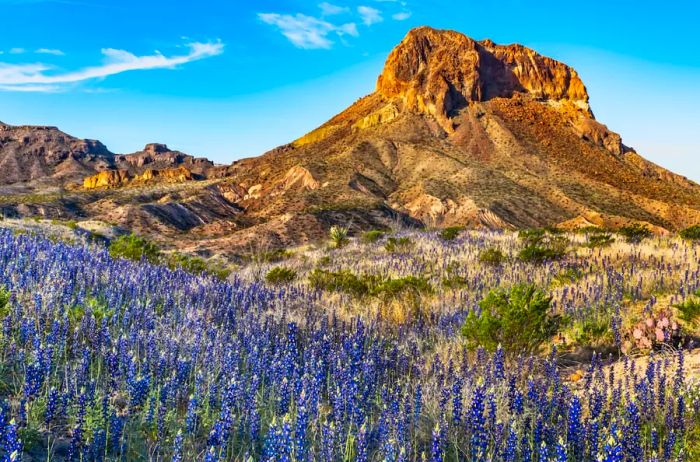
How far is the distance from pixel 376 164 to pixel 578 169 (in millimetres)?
25999

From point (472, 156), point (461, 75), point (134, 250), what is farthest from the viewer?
point (461, 75)

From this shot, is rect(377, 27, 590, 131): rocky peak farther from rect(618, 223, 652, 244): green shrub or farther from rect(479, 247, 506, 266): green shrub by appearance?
rect(479, 247, 506, 266): green shrub

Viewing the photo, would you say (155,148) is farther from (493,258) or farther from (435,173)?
(493,258)

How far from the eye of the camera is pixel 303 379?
425 cm

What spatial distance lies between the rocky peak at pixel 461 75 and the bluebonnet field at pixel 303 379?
70472 millimetres

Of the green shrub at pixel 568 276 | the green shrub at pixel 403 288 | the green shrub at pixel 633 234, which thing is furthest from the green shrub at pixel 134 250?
the green shrub at pixel 633 234

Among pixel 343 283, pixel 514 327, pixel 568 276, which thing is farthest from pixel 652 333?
pixel 343 283

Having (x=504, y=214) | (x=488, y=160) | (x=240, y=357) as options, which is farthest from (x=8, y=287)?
(x=488, y=160)

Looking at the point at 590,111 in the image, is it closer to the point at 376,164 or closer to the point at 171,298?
the point at 376,164

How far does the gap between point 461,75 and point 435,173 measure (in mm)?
31992

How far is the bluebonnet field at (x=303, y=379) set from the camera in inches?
143

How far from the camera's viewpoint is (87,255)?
31.2ft

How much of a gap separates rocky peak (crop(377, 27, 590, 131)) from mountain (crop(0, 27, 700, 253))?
0.25m

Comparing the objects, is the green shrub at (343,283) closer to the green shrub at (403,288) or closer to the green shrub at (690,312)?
the green shrub at (403,288)
